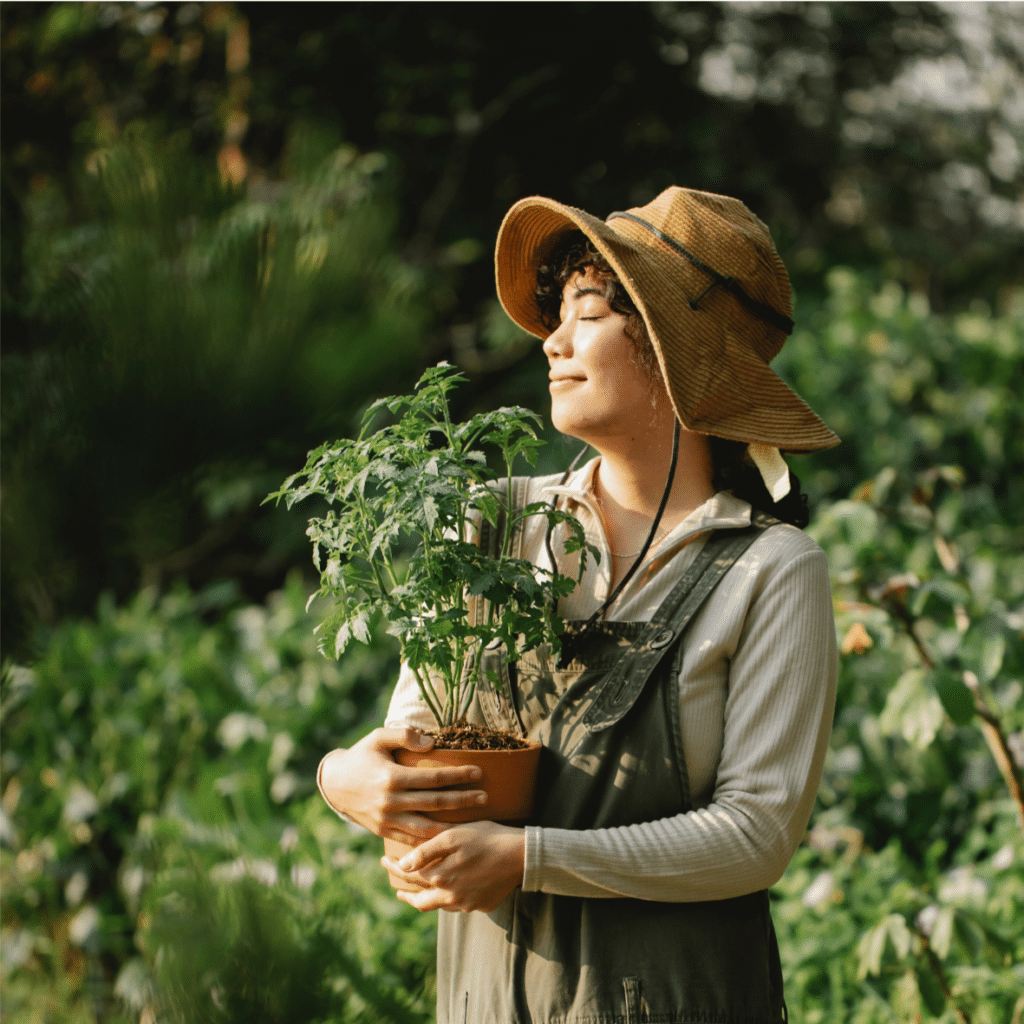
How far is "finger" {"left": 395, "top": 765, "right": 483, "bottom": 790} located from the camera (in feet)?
3.81

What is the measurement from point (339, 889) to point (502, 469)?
3.91 feet

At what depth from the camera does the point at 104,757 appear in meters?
3.41

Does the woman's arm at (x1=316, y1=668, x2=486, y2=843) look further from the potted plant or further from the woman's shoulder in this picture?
the woman's shoulder

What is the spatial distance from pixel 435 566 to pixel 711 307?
54 cm

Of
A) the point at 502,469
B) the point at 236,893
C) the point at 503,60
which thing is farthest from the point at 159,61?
the point at 236,893

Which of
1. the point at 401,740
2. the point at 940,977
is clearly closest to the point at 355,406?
the point at 401,740

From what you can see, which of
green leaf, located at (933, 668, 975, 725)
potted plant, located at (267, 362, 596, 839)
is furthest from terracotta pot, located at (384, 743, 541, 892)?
green leaf, located at (933, 668, 975, 725)

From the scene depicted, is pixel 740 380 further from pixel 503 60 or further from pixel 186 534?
pixel 503 60

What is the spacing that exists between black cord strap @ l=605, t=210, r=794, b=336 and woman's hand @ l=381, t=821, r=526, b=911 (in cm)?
74

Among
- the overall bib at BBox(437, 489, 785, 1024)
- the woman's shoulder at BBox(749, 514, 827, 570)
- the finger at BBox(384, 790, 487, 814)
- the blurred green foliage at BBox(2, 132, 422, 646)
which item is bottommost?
the overall bib at BBox(437, 489, 785, 1024)

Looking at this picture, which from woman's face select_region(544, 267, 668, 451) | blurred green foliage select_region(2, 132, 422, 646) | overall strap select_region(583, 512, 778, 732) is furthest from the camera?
woman's face select_region(544, 267, 668, 451)

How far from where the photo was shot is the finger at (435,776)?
1160mm

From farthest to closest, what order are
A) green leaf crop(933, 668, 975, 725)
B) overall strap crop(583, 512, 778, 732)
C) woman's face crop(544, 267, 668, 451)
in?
green leaf crop(933, 668, 975, 725) → woman's face crop(544, 267, 668, 451) → overall strap crop(583, 512, 778, 732)

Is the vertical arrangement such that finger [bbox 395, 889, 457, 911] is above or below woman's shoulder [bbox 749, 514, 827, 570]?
below
